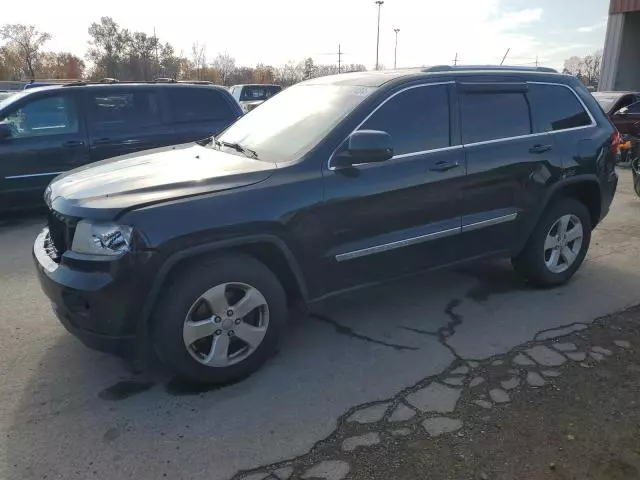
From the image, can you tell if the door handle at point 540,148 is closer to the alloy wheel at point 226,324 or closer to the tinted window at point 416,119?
the tinted window at point 416,119

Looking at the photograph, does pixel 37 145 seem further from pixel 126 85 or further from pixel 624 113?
pixel 624 113

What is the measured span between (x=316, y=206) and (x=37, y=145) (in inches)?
203

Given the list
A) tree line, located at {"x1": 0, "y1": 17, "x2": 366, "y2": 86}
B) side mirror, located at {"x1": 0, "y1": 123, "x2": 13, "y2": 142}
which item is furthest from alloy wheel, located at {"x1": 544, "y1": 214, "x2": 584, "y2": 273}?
tree line, located at {"x1": 0, "y1": 17, "x2": 366, "y2": 86}

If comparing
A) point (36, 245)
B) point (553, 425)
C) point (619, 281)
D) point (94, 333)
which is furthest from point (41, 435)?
point (619, 281)

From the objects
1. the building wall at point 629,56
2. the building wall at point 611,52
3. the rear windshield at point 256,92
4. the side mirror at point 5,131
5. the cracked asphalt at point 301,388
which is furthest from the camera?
the building wall at point 629,56

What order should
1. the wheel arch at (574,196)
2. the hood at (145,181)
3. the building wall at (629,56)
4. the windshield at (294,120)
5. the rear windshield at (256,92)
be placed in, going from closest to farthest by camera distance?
the hood at (145,181), the windshield at (294,120), the wheel arch at (574,196), the rear windshield at (256,92), the building wall at (629,56)

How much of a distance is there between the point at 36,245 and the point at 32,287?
1479 millimetres

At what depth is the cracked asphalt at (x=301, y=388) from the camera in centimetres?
261

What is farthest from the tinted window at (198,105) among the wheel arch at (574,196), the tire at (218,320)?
the tire at (218,320)

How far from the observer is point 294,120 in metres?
3.93

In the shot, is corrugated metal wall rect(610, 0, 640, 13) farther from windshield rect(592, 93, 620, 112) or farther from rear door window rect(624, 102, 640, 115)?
rear door window rect(624, 102, 640, 115)

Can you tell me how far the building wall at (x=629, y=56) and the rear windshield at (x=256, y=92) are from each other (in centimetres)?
1526

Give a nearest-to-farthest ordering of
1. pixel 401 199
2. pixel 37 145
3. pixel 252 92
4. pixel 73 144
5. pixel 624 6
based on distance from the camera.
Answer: pixel 401 199 < pixel 37 145 < pixel 73 144 < pixel 624 6 < pixel 252 92

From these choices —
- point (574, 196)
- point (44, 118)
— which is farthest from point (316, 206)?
point (44, 118)
